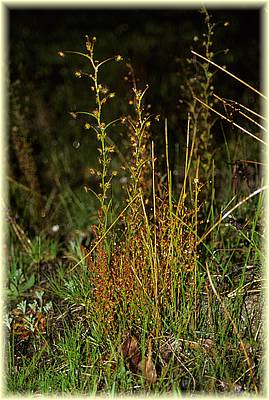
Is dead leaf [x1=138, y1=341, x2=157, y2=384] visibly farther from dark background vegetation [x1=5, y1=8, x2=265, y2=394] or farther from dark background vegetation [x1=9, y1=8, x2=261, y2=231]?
dark background vegetation [x1=9, y1=8, x2=261, y2=231]

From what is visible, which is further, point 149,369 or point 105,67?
point 105,67

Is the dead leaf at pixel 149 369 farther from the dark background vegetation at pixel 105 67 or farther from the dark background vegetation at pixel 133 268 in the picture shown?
the dark background vegetation at pixel 105 67

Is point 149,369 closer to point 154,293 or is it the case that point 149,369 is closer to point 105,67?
point 154,293

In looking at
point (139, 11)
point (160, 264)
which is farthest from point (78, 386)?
point (139, 11)

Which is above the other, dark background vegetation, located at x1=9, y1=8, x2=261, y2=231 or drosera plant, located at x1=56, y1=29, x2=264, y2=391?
dark background vegetation, located at x1=9, y1=8, x2=261, y2=231

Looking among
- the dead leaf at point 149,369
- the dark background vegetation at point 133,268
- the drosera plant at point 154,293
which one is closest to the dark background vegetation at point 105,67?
the dark background vegetation at point 133,268

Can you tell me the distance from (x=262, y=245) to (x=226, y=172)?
1.01 metres

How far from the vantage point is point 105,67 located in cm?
693

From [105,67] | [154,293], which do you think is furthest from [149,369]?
[105,67]

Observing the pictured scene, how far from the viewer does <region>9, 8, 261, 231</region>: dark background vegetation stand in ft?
15.8

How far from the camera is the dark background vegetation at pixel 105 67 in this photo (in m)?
4.81

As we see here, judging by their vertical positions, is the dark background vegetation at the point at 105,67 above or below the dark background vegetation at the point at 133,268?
above

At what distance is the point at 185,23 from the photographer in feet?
28.6

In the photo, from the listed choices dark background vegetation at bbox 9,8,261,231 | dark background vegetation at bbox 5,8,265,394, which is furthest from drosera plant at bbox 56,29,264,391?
dark background vegetation at bbox 9,8,261,231
